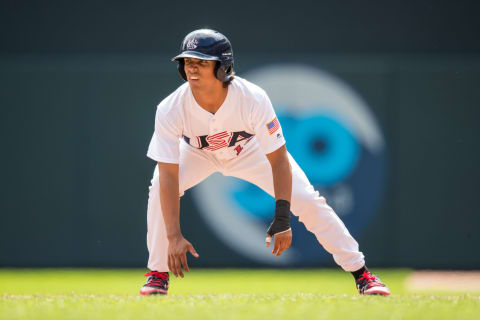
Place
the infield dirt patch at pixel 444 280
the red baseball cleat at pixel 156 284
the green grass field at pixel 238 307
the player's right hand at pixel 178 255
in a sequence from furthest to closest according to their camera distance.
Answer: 1. the infield dirt patch at pixel 444 280
2. the red baseball cleat at pixel 156 284
3. the player's right hand at pixel 178 255
4. the green grass field at pixel 238 307

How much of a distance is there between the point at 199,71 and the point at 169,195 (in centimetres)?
73

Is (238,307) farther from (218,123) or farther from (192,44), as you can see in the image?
(192,44)

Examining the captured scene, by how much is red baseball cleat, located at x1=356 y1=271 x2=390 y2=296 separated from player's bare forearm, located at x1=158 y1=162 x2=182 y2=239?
1277 millimetres

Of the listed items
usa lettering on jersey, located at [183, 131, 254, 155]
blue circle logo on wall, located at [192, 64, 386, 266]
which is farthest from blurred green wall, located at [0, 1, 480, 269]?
usa lettering on jersey, located at [183, 131, 254, 155]

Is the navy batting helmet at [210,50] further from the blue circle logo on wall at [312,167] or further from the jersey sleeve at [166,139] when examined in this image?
the blue circle logo on wall at [312,167]

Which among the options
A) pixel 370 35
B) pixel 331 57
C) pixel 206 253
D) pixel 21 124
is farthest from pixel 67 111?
pixel 370 35

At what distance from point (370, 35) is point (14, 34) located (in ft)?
12.7

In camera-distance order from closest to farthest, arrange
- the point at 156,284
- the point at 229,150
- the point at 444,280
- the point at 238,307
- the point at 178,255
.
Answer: the point at 238,307, the point at 178,255, the point at 156,284, the point at 229,150, the point at 444,280

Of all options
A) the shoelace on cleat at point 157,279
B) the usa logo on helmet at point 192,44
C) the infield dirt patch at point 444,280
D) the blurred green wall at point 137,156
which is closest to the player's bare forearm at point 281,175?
the usa logo on helmet at point 192,44

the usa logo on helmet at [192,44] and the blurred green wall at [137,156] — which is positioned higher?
the usa logo on helmet at [192,44]

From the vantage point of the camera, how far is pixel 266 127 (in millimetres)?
4316

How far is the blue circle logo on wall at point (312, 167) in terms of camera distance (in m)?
7.38

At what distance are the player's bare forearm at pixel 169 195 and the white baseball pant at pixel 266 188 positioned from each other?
254mm

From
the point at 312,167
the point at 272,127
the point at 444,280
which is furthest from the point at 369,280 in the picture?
the point at 312,167
